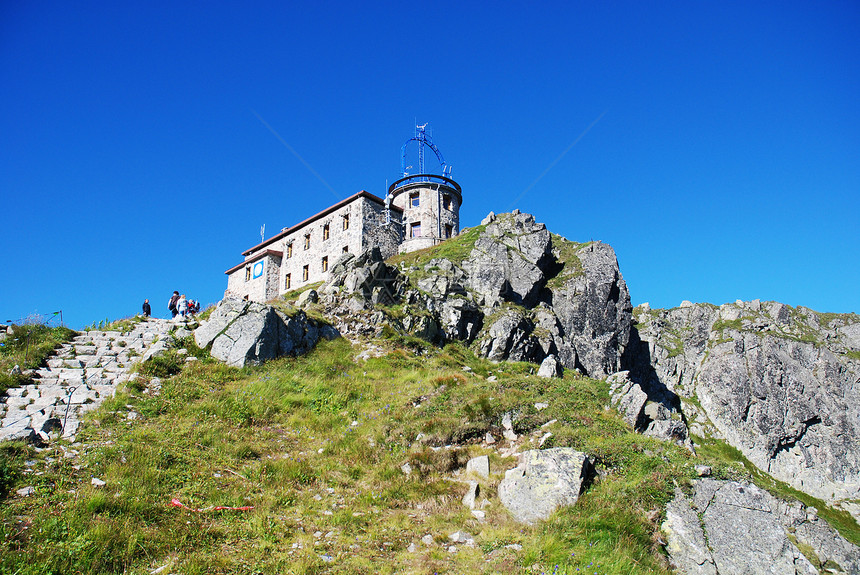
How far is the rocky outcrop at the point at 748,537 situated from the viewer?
885 centimetres

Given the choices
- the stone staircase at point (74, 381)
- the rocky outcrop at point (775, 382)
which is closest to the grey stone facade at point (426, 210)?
the rocky outcrop at point (775, 382)

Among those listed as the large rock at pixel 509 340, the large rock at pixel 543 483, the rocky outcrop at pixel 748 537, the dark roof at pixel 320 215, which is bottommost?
the rocky outcrop at pixel 748 537

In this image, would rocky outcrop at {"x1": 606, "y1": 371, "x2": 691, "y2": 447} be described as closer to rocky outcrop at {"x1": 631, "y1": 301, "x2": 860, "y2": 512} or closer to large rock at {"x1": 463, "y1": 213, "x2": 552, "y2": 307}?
large rock at {"x1": 463, "y1": 213, "x2": 552, "y2": 307}

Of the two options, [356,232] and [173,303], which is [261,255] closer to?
[356,232]

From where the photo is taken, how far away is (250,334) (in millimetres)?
18953

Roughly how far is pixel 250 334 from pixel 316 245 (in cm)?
2880

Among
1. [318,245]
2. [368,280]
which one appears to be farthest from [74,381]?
[318,245]

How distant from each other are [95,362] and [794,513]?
2098cm

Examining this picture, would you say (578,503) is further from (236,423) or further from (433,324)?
(433,324)

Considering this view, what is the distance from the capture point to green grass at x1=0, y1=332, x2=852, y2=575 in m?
8.13

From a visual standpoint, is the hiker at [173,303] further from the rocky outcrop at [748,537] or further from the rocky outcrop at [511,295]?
the rocky outcrop at [748,537]

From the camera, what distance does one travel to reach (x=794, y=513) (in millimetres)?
9594

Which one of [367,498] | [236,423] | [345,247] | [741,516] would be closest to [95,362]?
[236,423]

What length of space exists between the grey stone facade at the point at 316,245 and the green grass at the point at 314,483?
2769 cm
